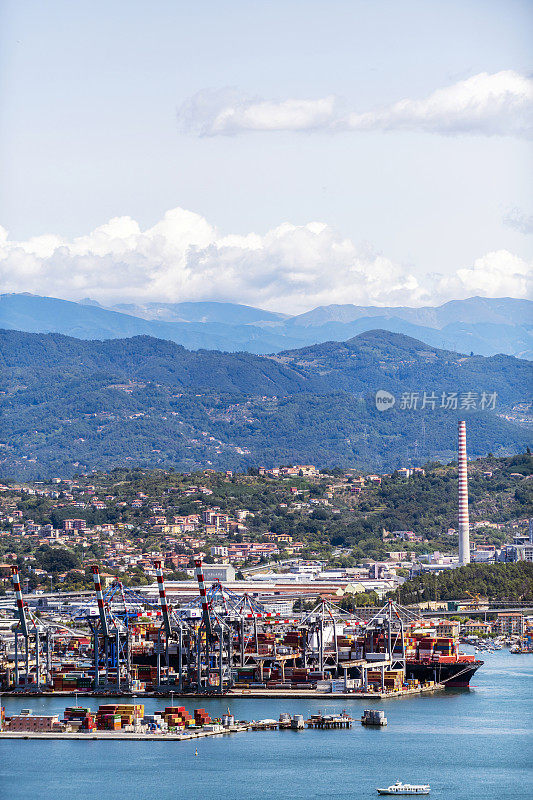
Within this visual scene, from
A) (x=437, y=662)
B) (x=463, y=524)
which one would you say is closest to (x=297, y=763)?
(x=437, y=662)

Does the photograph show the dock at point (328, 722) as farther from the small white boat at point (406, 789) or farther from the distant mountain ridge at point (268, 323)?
the distant mountain ridge at point (268, 323)

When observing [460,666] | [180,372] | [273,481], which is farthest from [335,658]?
[180,372]

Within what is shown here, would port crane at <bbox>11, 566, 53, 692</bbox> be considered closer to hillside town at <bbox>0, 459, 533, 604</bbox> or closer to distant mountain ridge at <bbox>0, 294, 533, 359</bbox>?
hillside town at <bbox>0, 459, 533, 604</bbox>

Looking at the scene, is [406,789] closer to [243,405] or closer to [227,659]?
[227,659]

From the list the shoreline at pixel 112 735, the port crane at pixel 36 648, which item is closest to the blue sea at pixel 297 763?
the shoreline at pixel 112 735

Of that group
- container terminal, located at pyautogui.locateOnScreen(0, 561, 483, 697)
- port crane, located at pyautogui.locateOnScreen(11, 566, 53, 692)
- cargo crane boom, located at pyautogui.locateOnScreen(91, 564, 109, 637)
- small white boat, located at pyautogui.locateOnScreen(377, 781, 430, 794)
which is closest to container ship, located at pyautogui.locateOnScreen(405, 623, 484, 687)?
container terminal, located at pyautogui.locateOnScreen(0, 561, 483, 697)
